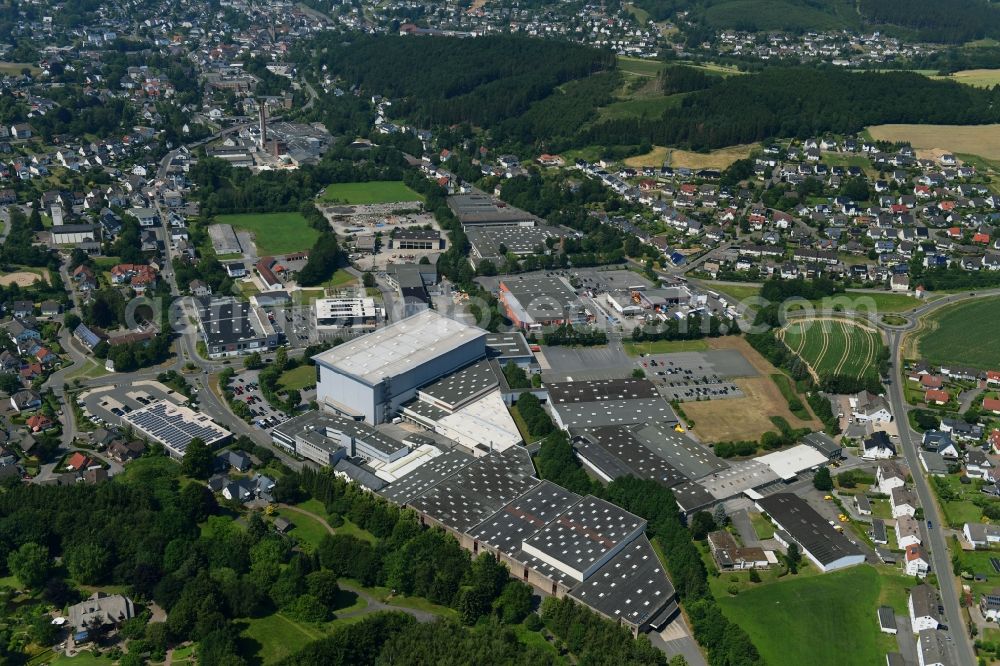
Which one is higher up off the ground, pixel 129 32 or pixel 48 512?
pixel 129 32

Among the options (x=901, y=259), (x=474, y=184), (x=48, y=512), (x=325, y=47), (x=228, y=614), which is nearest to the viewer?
(x=228, y=614)

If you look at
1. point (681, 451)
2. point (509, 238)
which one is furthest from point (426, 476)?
point (509, 238)

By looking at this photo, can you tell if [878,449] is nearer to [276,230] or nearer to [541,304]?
[541,304]

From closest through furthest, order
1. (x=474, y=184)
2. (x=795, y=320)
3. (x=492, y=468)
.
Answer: (x=492, y=468) → (x=795, y=320) → (x=474, y=184)

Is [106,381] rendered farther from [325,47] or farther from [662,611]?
[325,47]

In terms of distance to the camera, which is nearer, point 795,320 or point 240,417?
point 240,417

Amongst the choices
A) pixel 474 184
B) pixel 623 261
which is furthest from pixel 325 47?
pixel 623 261

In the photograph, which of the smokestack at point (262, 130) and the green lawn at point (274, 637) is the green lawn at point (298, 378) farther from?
the smokestack at point (262, 130)

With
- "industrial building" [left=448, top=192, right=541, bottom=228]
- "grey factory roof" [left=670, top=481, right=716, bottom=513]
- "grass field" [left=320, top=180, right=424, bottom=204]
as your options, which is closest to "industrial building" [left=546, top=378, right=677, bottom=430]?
"grey factory roof" [left=670, top=481, right=716, bottom=513]
